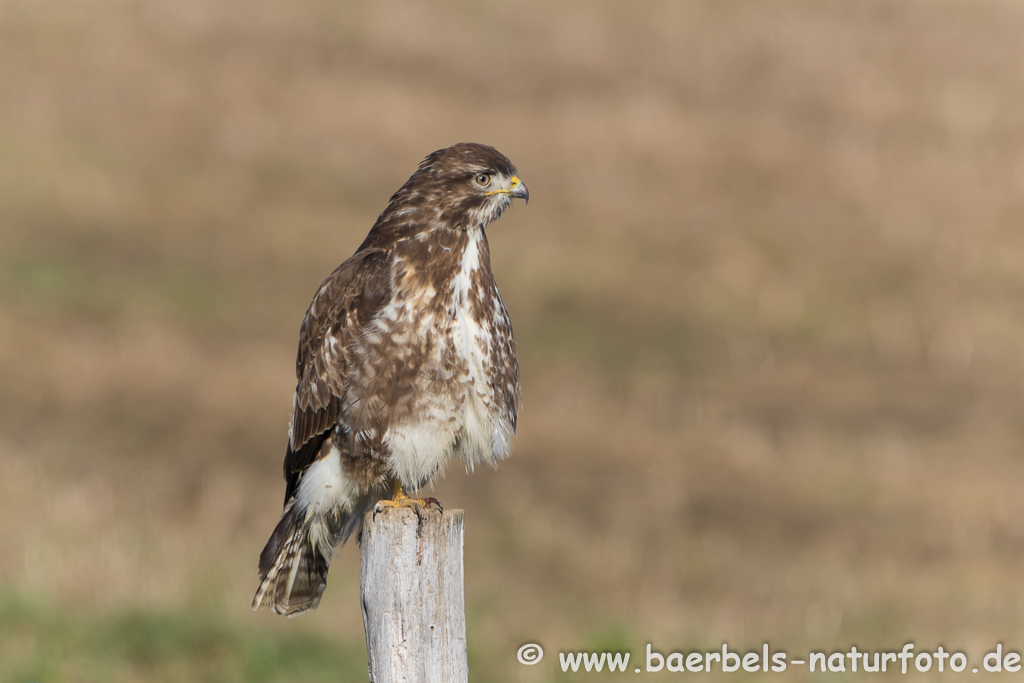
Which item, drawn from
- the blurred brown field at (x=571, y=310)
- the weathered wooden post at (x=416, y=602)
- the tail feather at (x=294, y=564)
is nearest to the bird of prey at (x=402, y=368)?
the tail feather at (x=294, y=564)

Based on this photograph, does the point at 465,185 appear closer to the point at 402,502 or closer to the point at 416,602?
the point at 402,502

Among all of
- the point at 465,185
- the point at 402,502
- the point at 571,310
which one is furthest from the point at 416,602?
the point at 571,310

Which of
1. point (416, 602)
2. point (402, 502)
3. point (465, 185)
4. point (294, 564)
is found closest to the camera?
point (416, 602)

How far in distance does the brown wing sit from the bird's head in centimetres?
38

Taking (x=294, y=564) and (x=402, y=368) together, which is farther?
(x=294, y=564)

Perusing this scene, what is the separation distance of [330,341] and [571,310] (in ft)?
46.7

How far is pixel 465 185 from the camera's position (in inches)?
238

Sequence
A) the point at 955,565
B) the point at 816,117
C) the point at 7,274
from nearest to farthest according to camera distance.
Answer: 1. the point at 955,565
2. the point at 7,274
3. the point at 816,117

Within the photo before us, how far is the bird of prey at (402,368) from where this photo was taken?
5.80 meters

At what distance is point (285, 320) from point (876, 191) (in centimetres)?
1141

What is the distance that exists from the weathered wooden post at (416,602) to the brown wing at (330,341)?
1.22 metres

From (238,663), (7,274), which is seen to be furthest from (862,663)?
(7,274)

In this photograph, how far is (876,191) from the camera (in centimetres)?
2291

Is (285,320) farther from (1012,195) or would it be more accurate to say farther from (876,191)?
(1012,195)
